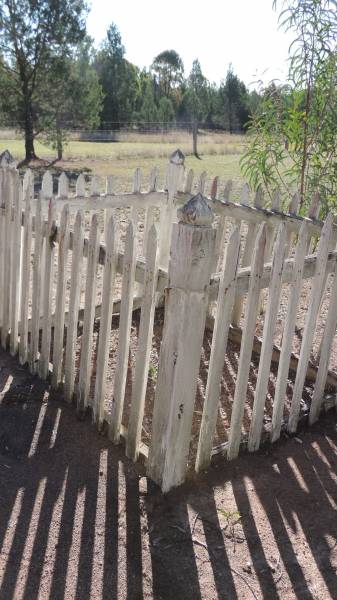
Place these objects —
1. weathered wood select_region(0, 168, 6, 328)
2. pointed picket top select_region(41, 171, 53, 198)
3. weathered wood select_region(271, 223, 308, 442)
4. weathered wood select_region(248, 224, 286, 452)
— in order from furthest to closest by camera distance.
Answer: weathered wood select_region(0, 168, 6, 328) < pointed picket top select_region(41, 171, 53, 198) < weathered wood select_region(271, 223, 308, 442) < weathered wood select_region(248, 224, 286, 452)

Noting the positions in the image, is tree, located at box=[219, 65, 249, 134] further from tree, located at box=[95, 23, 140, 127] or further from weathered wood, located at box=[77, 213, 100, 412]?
weathered wood, located at box=[77, 213, 100, 412]

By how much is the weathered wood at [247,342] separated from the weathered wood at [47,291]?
1.43 m

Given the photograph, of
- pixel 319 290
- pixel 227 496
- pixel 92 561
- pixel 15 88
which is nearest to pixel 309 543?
pixel 227 496

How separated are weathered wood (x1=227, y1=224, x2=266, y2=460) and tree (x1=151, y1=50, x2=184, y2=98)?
219 feet

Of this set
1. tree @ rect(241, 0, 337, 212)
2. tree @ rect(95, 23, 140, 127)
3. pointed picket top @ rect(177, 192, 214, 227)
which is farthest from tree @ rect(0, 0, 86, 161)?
tree @ rect(95, 23, 140, 127)

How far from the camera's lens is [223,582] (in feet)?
7.79

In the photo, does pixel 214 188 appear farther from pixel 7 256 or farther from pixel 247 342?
pixel 247 342

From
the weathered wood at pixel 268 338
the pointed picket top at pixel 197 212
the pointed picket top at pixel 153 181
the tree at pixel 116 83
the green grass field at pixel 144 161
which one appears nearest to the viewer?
the pointed picket top at pixel 197 212

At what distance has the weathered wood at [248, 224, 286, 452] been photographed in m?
2.82

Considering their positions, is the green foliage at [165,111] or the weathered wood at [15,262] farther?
the green foliage at [165,111]

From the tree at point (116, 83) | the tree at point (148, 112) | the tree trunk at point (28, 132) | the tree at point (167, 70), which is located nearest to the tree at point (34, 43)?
the tree trunk at point (28, 132)

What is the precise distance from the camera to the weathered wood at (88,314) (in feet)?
10.2

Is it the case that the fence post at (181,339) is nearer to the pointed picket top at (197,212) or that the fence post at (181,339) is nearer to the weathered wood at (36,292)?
the pointed picket top at (197,212)

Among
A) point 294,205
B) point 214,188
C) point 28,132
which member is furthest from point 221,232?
point 28,132
